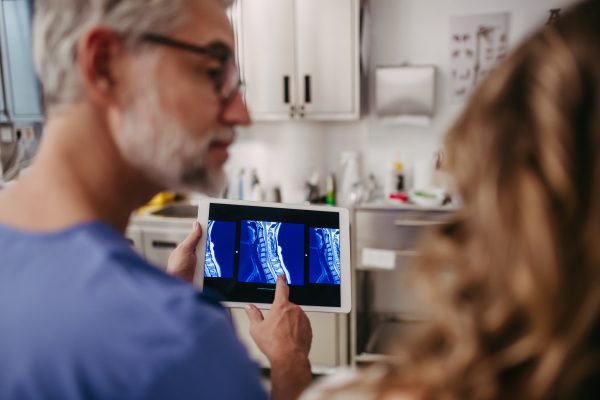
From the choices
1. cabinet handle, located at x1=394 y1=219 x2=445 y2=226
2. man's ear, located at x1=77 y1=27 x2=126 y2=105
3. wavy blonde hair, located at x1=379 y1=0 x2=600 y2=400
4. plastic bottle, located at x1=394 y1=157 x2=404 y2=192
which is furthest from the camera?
plastic bottle, located at x1=394 y1=157 x2=404 y2=192

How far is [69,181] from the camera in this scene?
0.67 meters

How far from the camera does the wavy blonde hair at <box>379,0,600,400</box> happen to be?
431mm

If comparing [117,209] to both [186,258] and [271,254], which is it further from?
[271,254]

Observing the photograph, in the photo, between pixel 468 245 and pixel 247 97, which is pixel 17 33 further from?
pixel 468 245

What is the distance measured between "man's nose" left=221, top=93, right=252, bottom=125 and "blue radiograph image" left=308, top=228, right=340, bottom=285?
46cm

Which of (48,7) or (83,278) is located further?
(48,7)

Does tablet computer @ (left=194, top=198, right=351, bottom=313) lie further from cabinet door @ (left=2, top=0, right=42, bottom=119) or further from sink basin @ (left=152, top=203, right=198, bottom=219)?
cabinet door @ (left=2, top=0, right=42, bottom=119)

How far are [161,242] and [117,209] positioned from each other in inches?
80.8

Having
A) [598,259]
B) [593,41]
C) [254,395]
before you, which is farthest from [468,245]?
[254,395]

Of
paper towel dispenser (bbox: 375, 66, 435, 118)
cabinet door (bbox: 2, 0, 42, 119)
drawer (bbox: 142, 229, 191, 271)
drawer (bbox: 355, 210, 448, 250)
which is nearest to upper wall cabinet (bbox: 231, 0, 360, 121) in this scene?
paper towel dispenser (bbox: 375, 66, 435, 118)

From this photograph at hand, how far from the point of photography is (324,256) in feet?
3.85

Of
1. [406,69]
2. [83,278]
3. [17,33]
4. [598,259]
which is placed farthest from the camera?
[17,33]

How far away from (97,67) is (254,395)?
0.55 meters

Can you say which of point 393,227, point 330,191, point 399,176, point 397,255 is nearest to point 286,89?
point 330,191
